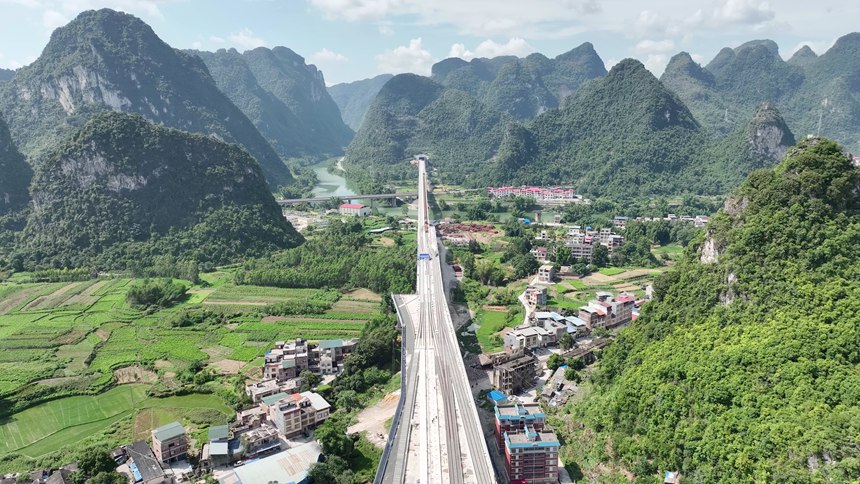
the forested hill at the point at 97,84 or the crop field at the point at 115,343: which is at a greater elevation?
the forested hill at the point at 97,84

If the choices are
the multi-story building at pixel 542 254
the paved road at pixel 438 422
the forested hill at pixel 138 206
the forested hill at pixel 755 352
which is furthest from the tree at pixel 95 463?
the multi-story building at pixel 542 254

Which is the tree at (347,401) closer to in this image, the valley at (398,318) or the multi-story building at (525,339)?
the valley at (398,318)

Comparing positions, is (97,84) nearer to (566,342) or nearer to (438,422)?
(566,342)

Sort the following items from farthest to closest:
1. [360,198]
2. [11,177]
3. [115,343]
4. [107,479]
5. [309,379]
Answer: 1. [360,198]
2. [11,177]
3. [115,343]
4. [309,379]
5. [107,479]

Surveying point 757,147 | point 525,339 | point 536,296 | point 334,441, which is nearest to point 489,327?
point 536,296

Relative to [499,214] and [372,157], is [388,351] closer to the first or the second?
[499,214]

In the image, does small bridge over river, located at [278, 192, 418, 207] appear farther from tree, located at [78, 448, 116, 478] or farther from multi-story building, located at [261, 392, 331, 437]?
tree, located at [78, 448, 116, 478]
